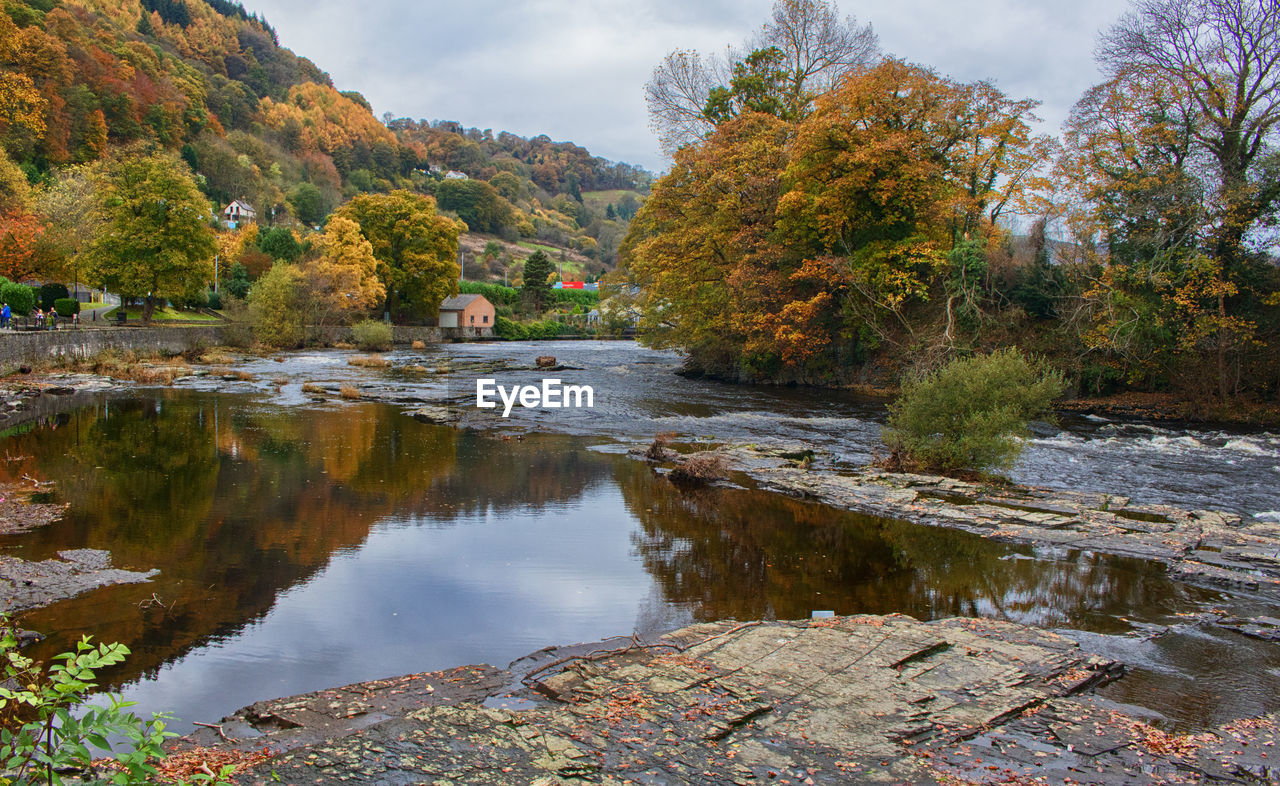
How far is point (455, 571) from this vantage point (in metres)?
8.77

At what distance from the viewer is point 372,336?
51219 mm

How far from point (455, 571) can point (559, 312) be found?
83.5 meters

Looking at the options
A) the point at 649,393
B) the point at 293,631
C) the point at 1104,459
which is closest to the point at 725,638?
the point at 293,631

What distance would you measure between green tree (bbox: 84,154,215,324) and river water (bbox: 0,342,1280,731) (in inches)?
1031

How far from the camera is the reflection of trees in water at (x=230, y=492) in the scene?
7047 millimetres

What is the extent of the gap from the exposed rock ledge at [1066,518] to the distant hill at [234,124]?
88.3 feet

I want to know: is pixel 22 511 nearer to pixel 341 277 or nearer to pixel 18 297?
pixel 18 297

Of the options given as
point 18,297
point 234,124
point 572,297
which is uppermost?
point 234,124

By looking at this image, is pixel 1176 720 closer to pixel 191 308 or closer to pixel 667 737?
pixel 667 737

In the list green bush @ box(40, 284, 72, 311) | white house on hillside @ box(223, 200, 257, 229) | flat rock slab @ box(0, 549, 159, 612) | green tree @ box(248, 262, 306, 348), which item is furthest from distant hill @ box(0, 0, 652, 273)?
flat rock slab @ box(0, 549, 159, 612)

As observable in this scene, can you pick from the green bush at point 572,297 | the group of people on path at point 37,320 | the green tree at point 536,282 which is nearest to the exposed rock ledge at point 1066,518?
the group of people on path at point 37,320

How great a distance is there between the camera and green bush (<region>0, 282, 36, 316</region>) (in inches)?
1255

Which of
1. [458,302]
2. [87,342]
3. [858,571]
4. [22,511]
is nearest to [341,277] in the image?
[458,302]

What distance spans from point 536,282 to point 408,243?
25741mm
